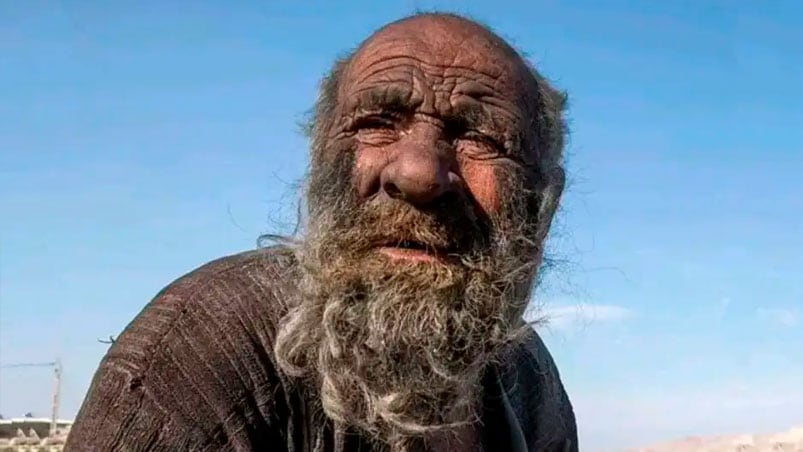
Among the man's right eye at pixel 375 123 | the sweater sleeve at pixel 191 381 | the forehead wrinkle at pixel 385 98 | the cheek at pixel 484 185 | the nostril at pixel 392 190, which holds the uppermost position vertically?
the forehead wrinkle at pixel 385 98

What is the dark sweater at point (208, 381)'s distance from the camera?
2.30m

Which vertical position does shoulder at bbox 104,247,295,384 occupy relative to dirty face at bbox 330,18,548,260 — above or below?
below

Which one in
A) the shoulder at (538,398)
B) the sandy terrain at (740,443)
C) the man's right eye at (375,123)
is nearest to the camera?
the man's right eye at (375,123)

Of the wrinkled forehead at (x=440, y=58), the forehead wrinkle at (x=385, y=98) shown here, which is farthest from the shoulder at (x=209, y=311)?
the wrinkled forehead at (x=440, y=58)

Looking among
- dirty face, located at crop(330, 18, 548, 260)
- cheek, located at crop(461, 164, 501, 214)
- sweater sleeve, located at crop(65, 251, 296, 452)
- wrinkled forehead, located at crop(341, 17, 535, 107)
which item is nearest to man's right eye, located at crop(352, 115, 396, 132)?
dirty face, located at crop(330, 18, 548, 260)

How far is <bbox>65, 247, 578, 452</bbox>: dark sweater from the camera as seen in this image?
230 cm

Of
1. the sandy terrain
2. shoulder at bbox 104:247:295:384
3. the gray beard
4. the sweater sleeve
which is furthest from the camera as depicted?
the sandy terrain

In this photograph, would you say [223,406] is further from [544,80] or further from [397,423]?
[544,80]

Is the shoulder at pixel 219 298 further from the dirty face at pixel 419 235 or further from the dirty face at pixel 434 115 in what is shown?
the dirty face at pixel 434 115

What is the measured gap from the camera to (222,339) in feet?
8.03

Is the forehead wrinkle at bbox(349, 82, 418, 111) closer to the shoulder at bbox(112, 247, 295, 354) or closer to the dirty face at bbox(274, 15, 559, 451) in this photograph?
the dirty face at bbox(274, 15, 559, 451)

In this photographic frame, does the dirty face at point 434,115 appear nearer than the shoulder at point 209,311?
No

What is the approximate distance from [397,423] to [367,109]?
3.06 feet

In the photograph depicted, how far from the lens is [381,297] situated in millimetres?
2559
